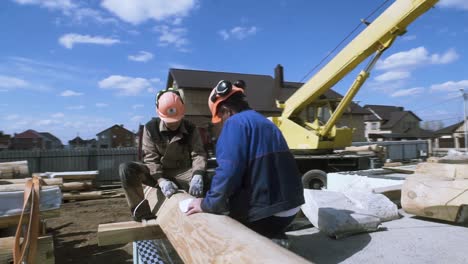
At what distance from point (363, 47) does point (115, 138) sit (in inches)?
973

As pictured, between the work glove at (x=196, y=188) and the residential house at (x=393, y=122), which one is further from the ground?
the residential house at (x=393, y=122)

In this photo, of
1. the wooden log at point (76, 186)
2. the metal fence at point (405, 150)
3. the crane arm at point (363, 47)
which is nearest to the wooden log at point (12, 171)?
the wooden log at point (76, 186)

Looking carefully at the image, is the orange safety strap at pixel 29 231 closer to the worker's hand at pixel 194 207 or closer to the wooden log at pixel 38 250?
the wooden log at pixel 38 250

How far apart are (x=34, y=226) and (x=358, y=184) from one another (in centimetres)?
525

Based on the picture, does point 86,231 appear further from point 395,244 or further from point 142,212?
point 395,244

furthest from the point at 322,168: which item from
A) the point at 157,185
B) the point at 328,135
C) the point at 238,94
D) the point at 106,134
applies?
the point at 106,134

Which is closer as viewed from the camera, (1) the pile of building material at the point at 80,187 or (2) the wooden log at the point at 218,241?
(2) the wooden log at the point at 218,241

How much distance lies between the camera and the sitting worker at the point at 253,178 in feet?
7.71

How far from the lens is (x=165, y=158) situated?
377 centimetres

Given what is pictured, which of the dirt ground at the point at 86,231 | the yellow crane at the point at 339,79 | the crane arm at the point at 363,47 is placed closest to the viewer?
the dirt ground at the point at 86,231

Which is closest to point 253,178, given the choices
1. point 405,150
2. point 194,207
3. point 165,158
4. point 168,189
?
point 194,207

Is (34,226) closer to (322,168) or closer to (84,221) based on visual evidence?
(84,221)

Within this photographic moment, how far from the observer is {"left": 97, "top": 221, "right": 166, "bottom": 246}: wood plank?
3.06m

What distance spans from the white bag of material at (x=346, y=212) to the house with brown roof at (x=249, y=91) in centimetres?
1942
